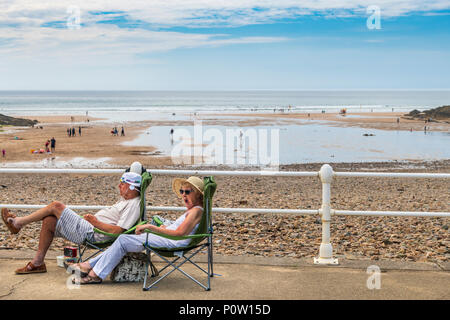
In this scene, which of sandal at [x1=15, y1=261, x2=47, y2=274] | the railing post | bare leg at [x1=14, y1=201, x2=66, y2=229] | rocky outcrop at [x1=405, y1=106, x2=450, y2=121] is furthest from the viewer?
rocky outcrop at [x1=405, y1=106, x2=450, y2=121]

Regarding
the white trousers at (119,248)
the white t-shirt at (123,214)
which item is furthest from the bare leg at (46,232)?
the white trousers at (119,248)

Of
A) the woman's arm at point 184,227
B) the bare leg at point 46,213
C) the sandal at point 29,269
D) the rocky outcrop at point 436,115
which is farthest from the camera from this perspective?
the rocky outcrop at point 436,115

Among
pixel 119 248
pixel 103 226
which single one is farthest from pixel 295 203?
pixel 119 248

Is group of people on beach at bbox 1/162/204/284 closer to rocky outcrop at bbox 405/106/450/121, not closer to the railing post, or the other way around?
the railing post

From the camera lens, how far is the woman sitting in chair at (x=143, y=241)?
506 cm

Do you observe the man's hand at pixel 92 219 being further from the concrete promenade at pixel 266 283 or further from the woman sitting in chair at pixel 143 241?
the concrete promenade at pixel 266 283

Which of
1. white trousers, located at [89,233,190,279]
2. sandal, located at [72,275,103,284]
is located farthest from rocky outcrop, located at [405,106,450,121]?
sandal, located at [72,275,103,284]

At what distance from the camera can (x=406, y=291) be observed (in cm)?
510

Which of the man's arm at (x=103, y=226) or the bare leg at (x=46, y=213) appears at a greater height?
the bare leg at (x=46, y=213)

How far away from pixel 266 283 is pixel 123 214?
4.86ft

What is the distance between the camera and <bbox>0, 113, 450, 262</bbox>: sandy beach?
27.7ft

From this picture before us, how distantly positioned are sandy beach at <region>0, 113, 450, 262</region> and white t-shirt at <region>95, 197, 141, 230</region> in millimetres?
2538

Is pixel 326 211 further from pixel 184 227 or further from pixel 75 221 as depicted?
pixel 75 221

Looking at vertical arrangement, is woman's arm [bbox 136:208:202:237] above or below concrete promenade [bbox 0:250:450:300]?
above
